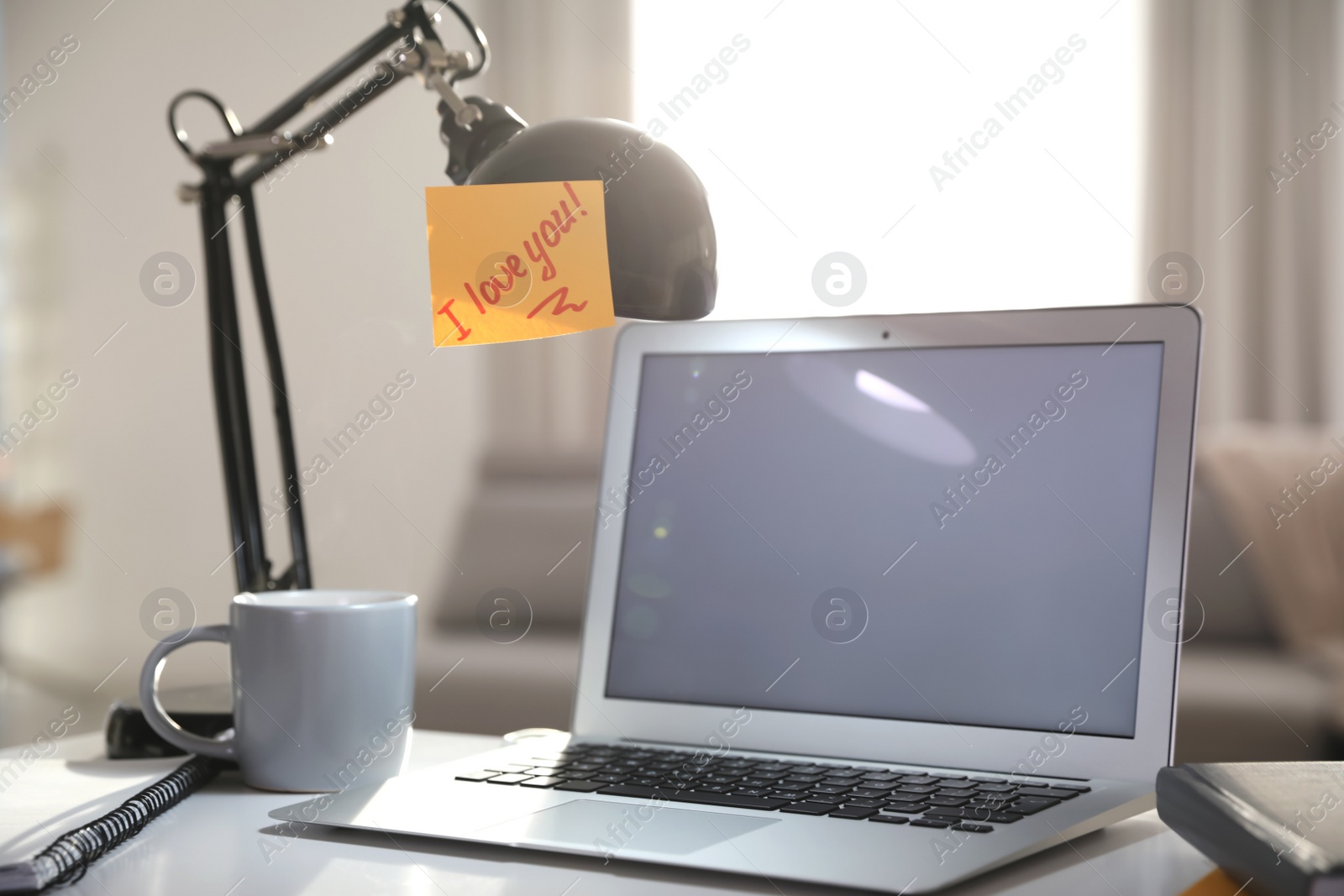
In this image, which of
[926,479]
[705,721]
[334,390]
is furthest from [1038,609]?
[334,390]

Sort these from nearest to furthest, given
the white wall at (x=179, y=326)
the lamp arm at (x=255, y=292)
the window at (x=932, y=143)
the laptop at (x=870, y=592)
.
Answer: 1. the laptop at (x=870, y=592)
2. the lamp arm at (x=255, y=292)
3. the white wall at (x=179, y=326)
4. the window at (x=932, y=143)

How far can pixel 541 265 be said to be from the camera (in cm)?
61

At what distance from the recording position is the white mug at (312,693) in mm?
596

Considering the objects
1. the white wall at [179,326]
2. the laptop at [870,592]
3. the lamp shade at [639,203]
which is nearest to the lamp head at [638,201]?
the lamp shade at [639,203]

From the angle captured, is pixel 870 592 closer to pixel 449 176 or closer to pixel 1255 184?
pixel 449 176

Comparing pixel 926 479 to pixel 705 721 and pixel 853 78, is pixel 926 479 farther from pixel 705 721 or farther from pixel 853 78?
pixel 853 78

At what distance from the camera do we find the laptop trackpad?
0.46 meters

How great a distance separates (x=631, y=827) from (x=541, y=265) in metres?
0.32

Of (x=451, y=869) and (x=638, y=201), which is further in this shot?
(x=638, y=201)

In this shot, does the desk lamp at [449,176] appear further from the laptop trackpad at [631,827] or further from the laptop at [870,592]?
the laptop trackpad at [631,827]

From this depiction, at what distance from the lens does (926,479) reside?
669mm

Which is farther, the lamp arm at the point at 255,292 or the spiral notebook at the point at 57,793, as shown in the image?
the lamp arm at the point at 255,292

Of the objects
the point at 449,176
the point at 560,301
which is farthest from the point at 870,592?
the point at 449,176

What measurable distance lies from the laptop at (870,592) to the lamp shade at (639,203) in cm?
13
